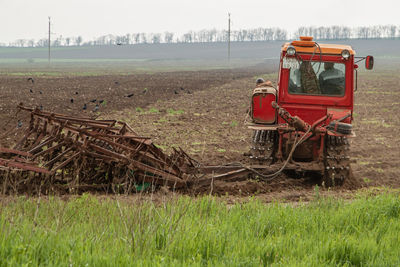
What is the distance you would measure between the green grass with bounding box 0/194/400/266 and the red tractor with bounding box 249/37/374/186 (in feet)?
8.95

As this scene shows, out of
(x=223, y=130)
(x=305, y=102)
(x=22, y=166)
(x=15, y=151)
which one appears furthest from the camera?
(x=223, y=130)

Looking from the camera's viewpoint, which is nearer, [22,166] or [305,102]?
[22,166]

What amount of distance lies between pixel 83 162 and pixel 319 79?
4.67 m

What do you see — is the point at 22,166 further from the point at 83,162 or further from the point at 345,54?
the point at 345,54

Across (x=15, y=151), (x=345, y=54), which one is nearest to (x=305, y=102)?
(x=345, y=54)

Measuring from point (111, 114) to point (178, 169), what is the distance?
11514 millimetres

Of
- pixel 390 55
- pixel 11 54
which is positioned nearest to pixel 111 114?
pixel 390 55

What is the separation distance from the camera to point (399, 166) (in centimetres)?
1108

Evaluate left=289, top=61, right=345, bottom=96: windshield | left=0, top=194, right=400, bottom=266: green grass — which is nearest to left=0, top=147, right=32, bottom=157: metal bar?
left=0, top=194, right=400, bottom=266: green grass

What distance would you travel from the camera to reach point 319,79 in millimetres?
9305

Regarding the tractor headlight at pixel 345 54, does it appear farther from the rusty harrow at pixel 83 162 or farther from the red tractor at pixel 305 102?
the rusty harrow at pixel 83 162

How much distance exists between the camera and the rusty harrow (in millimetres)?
6992

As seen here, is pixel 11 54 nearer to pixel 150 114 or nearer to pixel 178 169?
pixel 150 114

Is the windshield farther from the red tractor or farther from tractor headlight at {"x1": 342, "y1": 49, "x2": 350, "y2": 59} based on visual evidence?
tractor headlight at {"x1": 342, "y1": 49, "x2": 350, "y2": 59}
